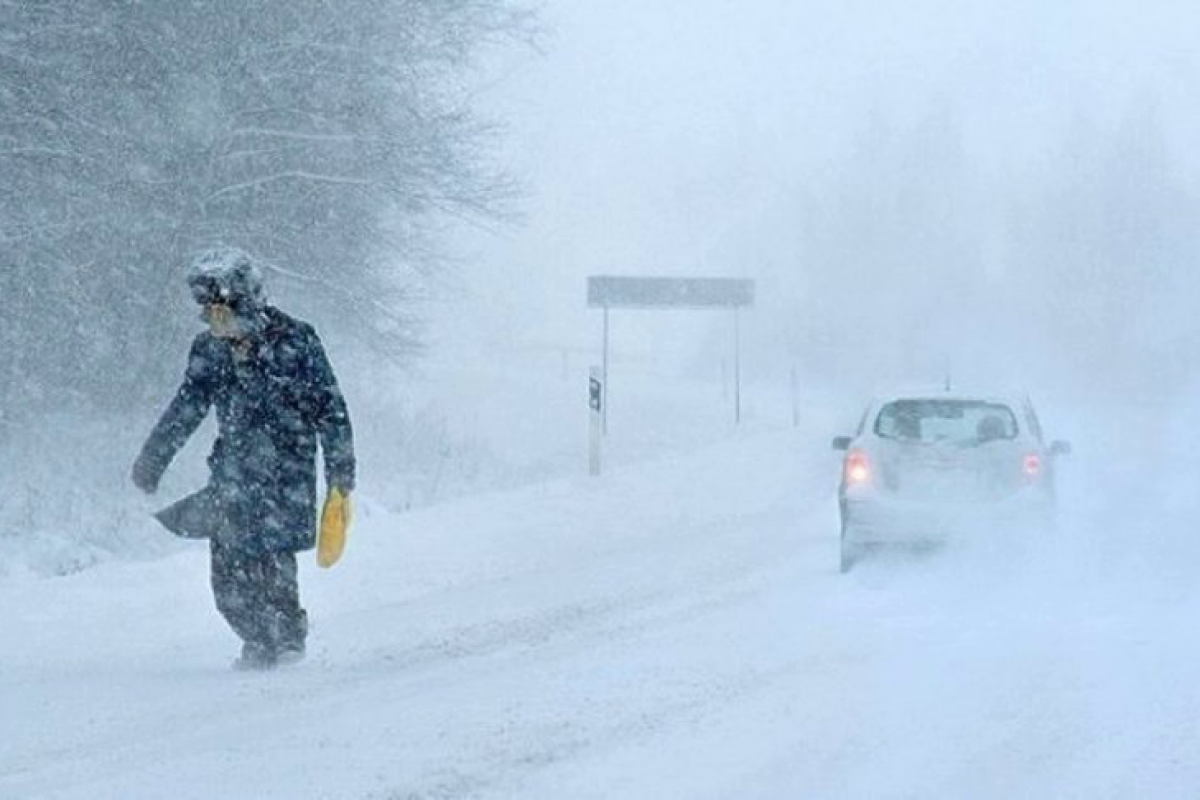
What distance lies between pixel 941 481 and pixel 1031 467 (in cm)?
70

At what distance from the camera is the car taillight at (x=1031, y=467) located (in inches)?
536

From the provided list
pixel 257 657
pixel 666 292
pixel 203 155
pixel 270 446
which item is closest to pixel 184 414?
pixel 270 446

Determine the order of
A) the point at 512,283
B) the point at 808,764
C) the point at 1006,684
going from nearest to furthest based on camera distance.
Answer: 1. the point at 808,764
2. the point at 1006,684
3. the point at 512,283

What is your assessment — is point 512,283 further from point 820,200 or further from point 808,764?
point 808,764

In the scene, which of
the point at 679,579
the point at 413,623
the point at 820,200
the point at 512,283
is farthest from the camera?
the point at 820,200

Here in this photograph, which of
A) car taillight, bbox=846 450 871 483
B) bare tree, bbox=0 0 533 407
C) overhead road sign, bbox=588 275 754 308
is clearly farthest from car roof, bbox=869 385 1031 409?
overhead road sign, bbox=588 275 754 308

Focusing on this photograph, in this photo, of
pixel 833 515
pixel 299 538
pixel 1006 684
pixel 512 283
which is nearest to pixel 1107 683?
pixel 1006 684

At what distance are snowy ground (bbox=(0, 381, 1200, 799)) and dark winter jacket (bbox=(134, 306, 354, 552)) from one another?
2.26ft

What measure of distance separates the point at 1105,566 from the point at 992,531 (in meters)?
0.89

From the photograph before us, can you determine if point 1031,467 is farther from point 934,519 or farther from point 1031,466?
point 934,519

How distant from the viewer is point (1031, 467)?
13656 mm

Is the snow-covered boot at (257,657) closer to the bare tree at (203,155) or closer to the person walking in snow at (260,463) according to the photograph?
the person walking in snow at (260,463)

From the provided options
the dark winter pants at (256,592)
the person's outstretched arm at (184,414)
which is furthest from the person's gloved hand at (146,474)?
the dark winter pants at (256,592)

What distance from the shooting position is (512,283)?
6209 centimetres
